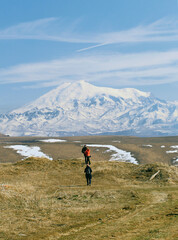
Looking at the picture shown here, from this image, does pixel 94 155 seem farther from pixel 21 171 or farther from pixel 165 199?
pixel 165 199

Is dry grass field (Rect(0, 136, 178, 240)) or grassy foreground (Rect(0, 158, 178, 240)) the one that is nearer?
grassy foreground (Rect(0, 158, 178, 240))

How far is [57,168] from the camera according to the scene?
36719 millimetres

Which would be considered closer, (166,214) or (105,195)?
(166,214)

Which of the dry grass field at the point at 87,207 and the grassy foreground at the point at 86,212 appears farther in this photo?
the dry grass field at the point at 87,207

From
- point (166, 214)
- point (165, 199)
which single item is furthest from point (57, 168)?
point (166, 214)

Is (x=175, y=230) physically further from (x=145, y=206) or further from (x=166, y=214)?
→ (x=145, y=206)

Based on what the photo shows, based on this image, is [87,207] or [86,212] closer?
[86,212]

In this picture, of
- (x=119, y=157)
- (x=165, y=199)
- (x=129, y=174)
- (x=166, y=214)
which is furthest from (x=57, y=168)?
(x=119, y=157)

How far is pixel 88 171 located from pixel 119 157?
90477 mm

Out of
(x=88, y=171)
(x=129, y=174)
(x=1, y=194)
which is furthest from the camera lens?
(x=129, y=174)

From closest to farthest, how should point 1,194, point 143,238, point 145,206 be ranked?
point 143,238 < point 145,206 < point 1,194

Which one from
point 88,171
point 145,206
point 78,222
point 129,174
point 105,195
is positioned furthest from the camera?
point 129,174

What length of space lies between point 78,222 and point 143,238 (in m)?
4.00

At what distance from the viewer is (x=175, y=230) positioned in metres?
12.4
